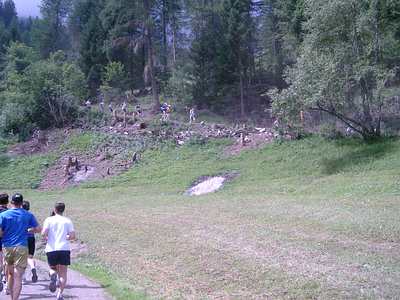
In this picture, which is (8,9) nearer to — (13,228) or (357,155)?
(357,155)

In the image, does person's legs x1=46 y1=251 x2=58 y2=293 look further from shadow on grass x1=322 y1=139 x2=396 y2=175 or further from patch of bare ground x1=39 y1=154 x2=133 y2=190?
patch of bare ground x1=39 y1=154 x2=133 y2=190

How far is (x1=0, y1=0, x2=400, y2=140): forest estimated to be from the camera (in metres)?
28.7

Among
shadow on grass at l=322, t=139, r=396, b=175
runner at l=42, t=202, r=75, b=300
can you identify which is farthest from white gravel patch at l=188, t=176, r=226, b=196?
runner at l=42, t=202, r=75, b=300

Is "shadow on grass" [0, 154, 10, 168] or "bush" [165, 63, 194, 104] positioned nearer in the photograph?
"shadow on grass" [0, 154, 10, 168]

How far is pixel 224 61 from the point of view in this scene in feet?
165

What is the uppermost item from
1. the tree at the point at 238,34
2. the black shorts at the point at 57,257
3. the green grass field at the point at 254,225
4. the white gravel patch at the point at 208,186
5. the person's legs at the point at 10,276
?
the tree at the point at 238,34

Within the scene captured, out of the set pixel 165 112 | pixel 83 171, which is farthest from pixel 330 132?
pixel 165 112

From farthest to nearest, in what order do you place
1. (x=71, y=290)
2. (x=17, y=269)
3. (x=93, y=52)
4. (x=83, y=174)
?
(x=93, y=52), (x=83, y=174), (x=71, y=290), (x=17, y=269)

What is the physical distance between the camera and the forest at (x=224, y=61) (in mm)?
28734

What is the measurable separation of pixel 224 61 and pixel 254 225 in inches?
1406

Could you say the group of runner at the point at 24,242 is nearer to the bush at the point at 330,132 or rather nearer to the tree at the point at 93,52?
the bush at the point at 330,132

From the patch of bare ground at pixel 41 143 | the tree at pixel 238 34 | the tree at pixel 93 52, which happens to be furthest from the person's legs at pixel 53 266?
the tree at pixel 93 52

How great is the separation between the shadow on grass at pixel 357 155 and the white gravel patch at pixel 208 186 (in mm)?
5228

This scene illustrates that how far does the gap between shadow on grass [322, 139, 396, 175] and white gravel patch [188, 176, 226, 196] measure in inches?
206
